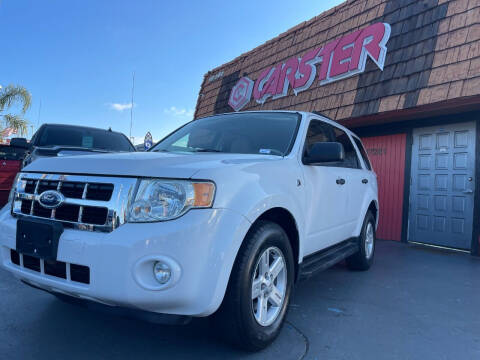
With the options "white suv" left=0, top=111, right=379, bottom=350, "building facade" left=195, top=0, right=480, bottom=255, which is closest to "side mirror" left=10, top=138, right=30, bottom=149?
"white suv" left=0, top=111, right=379, bottom=350

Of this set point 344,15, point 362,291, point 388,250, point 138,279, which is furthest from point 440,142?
point 138,279

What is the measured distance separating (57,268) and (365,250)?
3.70m

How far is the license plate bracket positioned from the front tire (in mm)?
1006

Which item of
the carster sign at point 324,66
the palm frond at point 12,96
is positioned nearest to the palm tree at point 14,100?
the palm frond at point 12,96

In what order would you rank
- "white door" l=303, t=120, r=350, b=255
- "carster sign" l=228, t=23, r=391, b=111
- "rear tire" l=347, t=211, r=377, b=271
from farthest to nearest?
"carster sign" l=228, t=23, r=391, b=111 → "rear tire" l=347, t=211, r=377, b=271 → "white door" l=303, t=120, r=350, b=255

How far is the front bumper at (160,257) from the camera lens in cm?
181

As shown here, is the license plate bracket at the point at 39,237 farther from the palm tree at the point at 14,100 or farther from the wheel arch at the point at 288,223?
the palm tree at the point at 14,100

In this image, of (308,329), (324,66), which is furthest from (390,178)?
(308,329)

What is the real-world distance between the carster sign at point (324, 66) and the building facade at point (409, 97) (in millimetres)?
24

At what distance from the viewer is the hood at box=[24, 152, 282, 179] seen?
78.5 inches

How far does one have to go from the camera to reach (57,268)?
2.06 meters

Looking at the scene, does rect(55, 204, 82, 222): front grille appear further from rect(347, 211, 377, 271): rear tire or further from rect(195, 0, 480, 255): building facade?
rect(195, 0, 480, 255): building facade

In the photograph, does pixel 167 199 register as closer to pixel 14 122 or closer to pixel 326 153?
pixel 326 153

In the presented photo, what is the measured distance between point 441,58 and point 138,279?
6111mm
